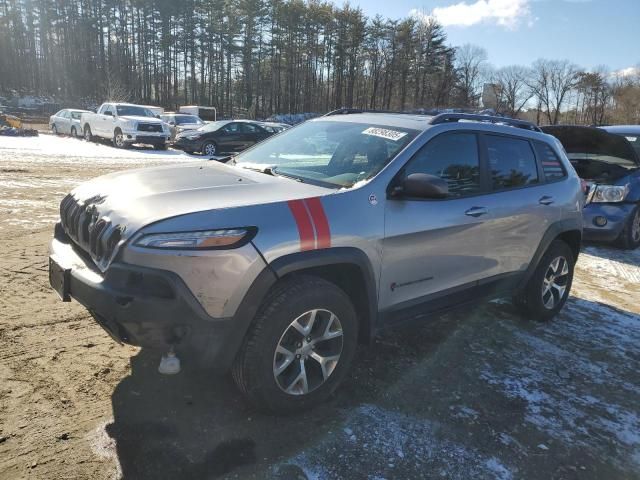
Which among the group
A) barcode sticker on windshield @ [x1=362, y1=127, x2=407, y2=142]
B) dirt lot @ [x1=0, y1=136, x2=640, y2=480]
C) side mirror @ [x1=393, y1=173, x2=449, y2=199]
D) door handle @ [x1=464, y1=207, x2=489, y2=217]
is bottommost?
dirt lot @ [x1=0, y1=136, x2=640, y2=480]

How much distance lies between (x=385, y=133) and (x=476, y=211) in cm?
89

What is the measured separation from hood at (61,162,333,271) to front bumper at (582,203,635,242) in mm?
6327

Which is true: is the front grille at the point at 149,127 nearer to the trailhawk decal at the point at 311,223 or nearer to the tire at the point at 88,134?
the tire at the point at 88,134

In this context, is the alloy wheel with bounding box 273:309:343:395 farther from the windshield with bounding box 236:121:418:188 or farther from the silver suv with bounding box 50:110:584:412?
the windshield with bounding box 236:121:418:188

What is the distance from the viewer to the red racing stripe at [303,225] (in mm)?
2650

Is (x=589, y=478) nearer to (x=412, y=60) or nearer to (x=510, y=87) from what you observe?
(x=412, y=60)

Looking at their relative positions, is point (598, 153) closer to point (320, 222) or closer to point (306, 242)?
point (320, 222)

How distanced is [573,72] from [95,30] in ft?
253

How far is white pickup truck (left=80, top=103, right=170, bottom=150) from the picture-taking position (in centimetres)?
1995

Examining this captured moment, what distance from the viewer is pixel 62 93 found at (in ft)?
219

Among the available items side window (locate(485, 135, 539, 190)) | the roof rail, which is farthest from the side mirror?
side window (locate(485, 135, 539, 190))

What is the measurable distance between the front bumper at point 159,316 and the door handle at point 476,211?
193cm

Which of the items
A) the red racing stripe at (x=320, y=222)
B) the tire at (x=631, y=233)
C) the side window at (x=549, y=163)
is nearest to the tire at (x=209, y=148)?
the tire at (x=631, y=233)

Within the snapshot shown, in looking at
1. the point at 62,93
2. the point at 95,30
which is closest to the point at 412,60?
the point at 95,30
